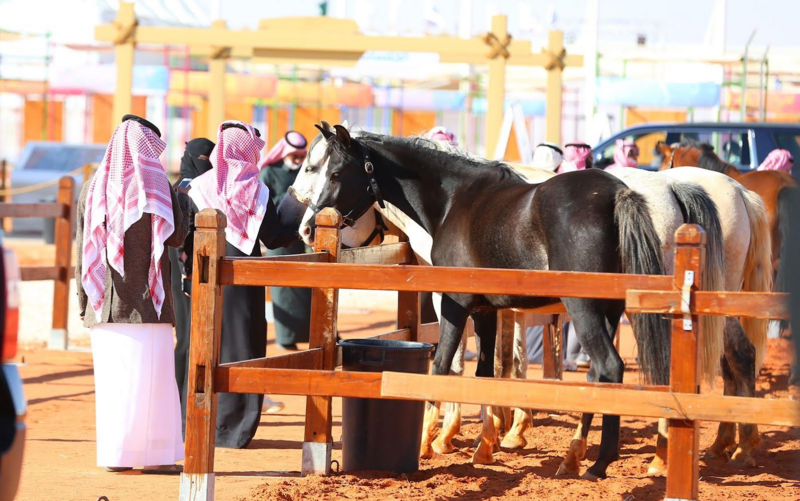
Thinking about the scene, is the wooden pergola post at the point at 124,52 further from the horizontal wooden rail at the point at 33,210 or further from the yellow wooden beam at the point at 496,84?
the yellow wooden beam at the point at 496,84

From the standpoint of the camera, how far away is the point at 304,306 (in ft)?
36.3

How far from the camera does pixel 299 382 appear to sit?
4.28 m

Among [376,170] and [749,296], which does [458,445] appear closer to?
[376,170]

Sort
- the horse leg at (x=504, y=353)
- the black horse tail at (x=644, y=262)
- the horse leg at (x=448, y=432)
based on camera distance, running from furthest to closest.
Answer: the horse leg at (x=504, y=353)
the horse leg at (x=448, y=432)
the black horse tail at (x=644, y=262)

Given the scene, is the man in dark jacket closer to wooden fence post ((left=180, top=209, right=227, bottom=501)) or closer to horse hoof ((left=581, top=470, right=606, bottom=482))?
wooden fence post ((left=180, top=209, right=227, bottom=501))

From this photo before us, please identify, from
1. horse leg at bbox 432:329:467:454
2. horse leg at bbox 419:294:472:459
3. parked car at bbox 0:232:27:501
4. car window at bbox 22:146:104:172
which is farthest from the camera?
car window at bbox 22:146:104:172

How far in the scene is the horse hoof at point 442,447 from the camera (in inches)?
249

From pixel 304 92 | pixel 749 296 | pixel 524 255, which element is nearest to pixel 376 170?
pixel 524 255

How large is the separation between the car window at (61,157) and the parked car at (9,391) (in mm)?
22341

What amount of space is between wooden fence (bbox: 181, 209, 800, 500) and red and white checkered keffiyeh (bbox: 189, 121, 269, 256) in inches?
71.3

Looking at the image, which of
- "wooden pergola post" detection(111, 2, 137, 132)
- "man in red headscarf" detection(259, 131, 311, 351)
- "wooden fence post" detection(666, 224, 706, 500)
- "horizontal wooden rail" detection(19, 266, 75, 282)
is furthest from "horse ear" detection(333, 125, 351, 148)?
→ "wooden pergola post" detection(111, 2, 137, 132)

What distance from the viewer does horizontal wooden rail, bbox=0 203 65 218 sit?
970 centimetres

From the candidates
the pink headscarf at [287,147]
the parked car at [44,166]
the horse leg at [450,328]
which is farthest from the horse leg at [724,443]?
the parked car at [44,166]

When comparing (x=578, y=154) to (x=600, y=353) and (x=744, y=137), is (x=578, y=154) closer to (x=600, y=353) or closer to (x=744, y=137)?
(x=600, y=353)
